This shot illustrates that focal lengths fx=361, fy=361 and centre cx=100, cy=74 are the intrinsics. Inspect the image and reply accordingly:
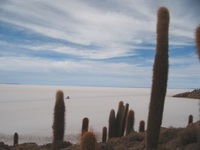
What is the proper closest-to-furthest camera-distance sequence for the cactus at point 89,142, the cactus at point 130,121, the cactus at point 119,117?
the cactus at point 89,142, the cactus at point 130,121, the cactus at point 119,117

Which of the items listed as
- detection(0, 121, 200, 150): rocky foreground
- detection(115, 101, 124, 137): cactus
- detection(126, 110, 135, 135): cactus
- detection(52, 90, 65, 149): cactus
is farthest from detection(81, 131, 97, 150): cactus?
detection(115, 101, 124, 137): cactus

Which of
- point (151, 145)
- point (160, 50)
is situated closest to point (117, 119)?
point (151, 145)

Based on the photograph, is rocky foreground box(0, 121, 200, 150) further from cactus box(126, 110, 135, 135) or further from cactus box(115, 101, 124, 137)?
cactus box(115, 101, 124, 137)

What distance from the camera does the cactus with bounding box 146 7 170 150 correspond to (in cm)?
1291

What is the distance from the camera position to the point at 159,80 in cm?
1284

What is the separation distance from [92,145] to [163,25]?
632 centimetres

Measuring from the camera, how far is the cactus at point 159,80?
12906 millimetres

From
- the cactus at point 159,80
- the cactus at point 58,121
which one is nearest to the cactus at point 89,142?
the cactus at point 159,80

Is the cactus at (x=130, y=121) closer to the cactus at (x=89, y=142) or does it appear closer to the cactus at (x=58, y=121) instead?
the cactus at (x=58, y=121)

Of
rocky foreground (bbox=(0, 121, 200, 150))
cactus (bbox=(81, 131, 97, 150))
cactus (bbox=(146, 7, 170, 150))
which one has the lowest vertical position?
rocky foreground (bbox=(0, 121, 200, 150))

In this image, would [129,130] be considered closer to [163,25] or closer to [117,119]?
[117,119]

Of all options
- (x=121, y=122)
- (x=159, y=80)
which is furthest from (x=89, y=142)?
(x=121, y=122)

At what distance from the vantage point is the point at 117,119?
20.2 meters

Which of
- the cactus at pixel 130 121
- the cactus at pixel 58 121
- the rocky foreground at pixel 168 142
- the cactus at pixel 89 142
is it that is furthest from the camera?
the cactus at pixel 130 121
